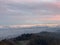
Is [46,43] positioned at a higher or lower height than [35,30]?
lower

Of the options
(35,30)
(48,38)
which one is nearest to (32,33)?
(35,30)

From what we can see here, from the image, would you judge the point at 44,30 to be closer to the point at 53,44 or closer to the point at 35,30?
the point at 35,30

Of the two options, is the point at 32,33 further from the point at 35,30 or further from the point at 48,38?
the point at 48,38

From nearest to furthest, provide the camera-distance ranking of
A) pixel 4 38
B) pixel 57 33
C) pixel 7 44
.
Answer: pixel 7 44 → pixel 4 38 → pixel 57 33

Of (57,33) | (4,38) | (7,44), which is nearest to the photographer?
(7,44)

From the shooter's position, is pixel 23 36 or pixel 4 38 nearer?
pixel 4 38

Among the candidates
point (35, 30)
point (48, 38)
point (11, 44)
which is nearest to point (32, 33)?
point (35, 30)
